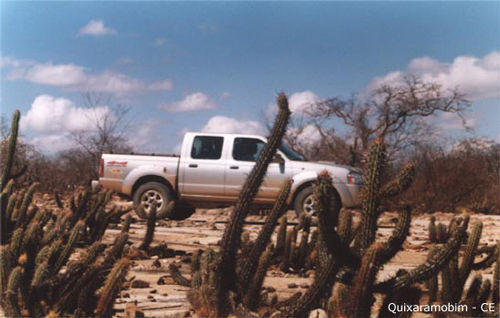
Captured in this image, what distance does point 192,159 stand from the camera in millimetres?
13453

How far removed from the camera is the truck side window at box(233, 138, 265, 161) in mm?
13375

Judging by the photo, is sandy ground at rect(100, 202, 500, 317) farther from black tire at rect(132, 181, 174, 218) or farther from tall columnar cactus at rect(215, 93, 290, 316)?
tall columnar cactus at rect(215, 93, 290, 316)

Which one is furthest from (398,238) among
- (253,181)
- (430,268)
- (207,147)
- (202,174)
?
(207,147)

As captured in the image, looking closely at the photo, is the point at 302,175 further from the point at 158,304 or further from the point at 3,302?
the point at 3,302

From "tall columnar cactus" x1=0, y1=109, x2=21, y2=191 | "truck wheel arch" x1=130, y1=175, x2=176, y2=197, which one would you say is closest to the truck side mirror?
"truck wheel arch" x1=130, y1=175, x2=176, y2=197

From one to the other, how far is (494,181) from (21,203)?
14605 millimetres

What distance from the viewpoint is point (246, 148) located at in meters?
13.4

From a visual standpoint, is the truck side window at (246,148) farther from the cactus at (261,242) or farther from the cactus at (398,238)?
the cactus at (398,238)

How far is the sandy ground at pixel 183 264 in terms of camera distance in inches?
196

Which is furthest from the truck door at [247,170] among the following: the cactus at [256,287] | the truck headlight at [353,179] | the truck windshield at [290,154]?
the cactus at [256,287]

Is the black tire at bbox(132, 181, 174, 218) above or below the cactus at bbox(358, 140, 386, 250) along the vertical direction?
below

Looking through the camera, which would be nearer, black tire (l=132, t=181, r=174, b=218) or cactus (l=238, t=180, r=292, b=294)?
cactus (l=238, t=180, r=292, b=294)

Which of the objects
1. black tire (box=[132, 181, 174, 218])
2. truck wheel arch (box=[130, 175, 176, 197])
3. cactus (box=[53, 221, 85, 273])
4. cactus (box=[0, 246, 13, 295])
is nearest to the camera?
cactus (box=[0, 246, 13, 295])

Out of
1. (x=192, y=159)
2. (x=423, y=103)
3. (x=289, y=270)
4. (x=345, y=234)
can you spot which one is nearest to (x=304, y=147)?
(x=423, y=103)
